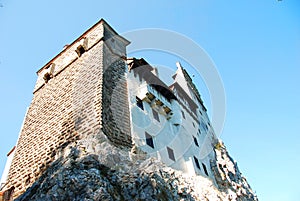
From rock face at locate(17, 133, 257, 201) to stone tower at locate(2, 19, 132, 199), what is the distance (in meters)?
0.75

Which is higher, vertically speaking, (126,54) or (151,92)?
(126,54)

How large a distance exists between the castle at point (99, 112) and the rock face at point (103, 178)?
74cm

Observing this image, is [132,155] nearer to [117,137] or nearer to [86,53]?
[117,137]

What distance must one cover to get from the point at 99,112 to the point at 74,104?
2.02 meters

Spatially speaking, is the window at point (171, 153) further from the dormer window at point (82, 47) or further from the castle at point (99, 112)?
the dormer window at point (82, 47)

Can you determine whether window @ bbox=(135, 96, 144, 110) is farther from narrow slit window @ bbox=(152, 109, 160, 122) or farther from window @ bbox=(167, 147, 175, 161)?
window @ bbox=(167, 147, 175, 161)

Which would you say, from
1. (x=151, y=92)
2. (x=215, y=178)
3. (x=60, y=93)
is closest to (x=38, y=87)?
(x=60, y=93)

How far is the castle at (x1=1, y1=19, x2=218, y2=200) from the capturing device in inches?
349

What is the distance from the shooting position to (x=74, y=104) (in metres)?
10.1

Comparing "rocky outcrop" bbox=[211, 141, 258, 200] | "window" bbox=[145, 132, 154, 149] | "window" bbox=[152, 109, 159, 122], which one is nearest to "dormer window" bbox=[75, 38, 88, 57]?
"window" bbox=[152, 109, 159, 122]

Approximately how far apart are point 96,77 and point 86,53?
2.73m

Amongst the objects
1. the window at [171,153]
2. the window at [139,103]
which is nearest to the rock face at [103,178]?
the window at [171,153]

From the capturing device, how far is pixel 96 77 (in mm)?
10234

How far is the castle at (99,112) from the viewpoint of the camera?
886 centimetres
